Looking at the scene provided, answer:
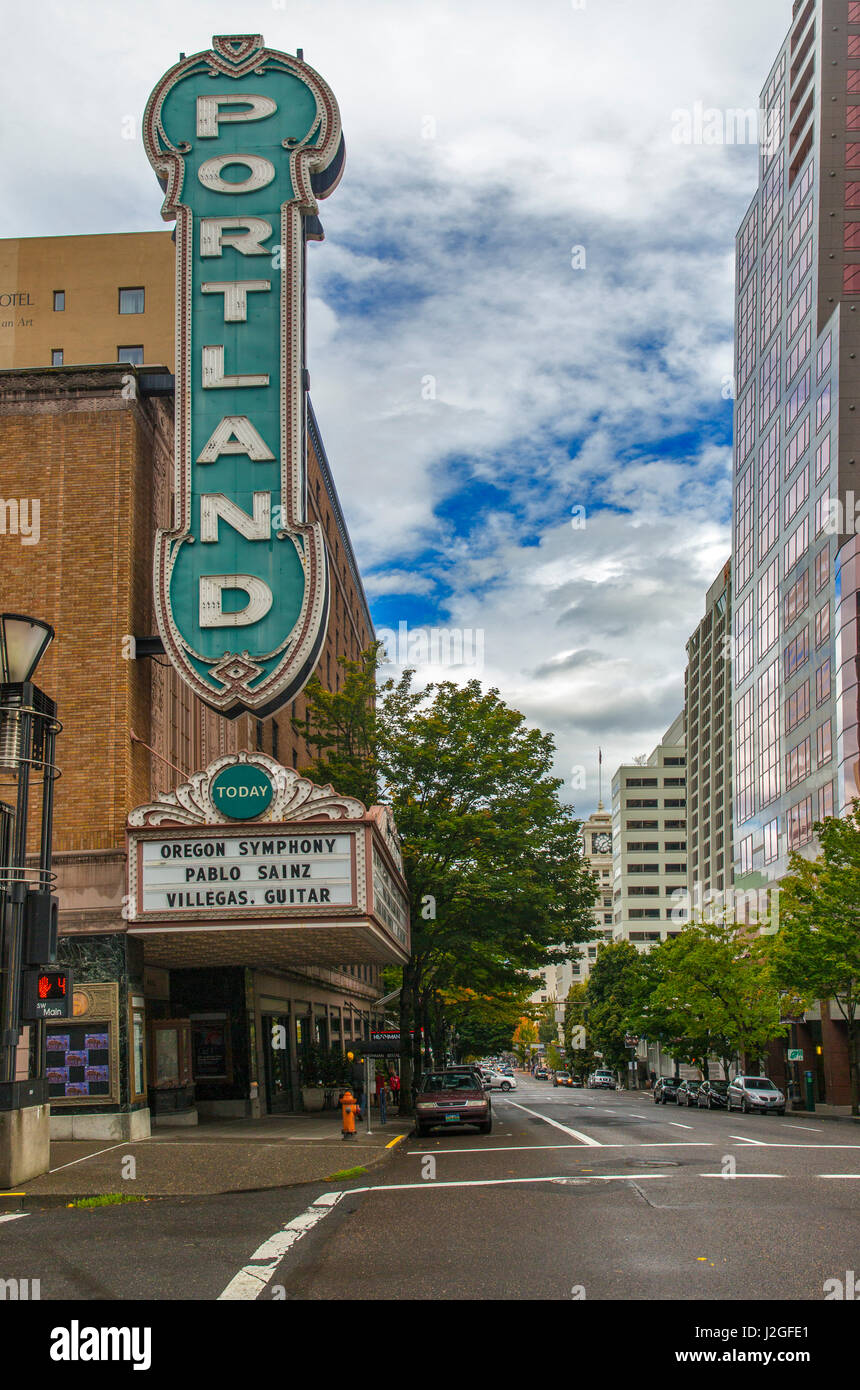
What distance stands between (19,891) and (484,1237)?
8512 mm

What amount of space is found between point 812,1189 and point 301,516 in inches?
608

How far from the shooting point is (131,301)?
133ft

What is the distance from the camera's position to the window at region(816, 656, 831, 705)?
64.1 meters

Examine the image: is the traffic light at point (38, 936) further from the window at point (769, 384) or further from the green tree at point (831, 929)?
the window at point (769, 384)

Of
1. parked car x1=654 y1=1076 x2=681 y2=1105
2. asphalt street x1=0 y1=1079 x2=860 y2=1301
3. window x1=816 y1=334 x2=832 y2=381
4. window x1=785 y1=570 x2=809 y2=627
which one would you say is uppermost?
window x1=816 y1=334 x2=832 y2=381

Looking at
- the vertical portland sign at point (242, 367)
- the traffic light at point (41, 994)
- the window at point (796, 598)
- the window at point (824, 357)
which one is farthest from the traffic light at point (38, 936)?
the window at point (824, 357)

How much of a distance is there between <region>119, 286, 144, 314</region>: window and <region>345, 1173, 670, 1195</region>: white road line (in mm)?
31685

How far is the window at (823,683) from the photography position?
210 feet

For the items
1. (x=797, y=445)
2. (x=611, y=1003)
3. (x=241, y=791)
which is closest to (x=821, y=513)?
(x=797, y=445)

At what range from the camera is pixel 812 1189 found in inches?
592

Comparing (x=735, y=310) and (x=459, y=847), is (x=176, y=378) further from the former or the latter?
(x=735, y=310)

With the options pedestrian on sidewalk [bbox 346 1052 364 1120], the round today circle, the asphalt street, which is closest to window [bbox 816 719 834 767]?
pedestrian on sidewalk [bbox 346 1052 364 1120]

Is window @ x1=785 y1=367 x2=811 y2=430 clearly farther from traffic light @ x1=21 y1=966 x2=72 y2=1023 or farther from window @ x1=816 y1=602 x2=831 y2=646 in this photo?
traffic light @ x1=21 y1=966 x2=72 y2=1023
